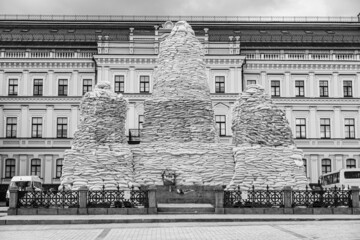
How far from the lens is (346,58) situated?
6025 cm

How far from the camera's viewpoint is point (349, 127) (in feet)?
196

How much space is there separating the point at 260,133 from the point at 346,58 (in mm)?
34016

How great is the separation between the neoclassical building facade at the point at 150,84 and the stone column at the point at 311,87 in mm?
97

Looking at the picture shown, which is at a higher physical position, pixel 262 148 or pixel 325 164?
pixel 262 148

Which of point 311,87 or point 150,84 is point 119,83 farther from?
point 311,87

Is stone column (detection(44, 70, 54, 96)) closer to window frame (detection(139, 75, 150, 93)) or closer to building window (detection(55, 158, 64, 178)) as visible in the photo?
building window (detection(55, 158, 64, 178))

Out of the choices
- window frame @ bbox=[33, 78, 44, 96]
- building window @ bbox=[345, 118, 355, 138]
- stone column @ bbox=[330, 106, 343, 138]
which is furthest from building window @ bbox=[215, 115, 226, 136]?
window frame @ bbox=[33, 78, 44, 96]

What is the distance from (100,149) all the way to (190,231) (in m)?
12.2

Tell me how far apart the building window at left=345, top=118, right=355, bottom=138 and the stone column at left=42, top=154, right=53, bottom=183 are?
28.3 metres

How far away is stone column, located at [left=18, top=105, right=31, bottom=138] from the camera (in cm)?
5844

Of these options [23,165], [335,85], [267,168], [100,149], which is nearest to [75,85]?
[23,165]

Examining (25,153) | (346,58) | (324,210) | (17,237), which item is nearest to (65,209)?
(17,237)

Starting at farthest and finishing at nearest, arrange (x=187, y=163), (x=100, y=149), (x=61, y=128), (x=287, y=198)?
(x=61, y=128) < (x=187, y=163) < (x=100, y=149) < (x=287, y=198)

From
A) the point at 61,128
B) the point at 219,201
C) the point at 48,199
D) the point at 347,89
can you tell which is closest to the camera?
the point at 219,201
